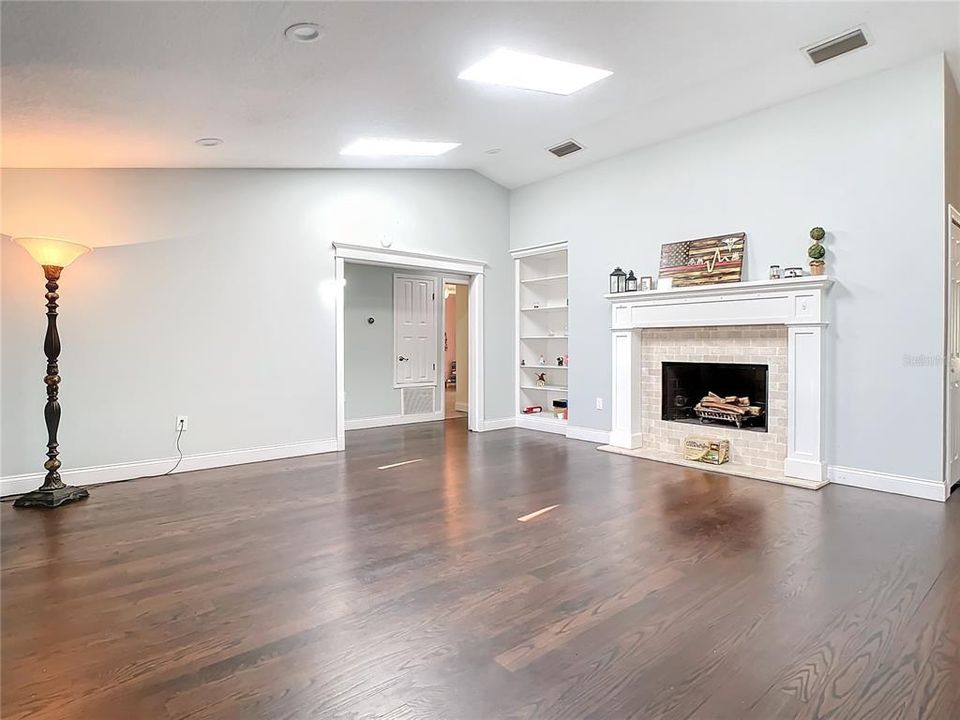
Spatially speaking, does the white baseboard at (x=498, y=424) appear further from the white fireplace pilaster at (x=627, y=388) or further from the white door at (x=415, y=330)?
the white fireplace pilaster at (x=627, y=388)

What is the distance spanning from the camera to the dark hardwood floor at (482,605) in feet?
5.68

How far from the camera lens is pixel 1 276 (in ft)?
13.2

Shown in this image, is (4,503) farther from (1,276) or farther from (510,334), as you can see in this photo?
(510,334)

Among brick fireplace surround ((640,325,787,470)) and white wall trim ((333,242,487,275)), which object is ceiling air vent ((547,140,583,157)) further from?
brick fireplace surround ((640,325,787,470))

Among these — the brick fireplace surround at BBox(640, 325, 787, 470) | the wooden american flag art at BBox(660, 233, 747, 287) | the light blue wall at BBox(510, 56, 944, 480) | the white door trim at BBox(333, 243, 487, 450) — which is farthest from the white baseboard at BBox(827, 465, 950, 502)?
the white door trim at BBox(333, 243, 487, 450)

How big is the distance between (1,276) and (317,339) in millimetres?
2406

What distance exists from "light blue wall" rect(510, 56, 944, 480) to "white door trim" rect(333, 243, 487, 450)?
2.43 meters

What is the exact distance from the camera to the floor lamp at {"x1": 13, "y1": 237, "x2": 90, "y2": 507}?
379 centimetres

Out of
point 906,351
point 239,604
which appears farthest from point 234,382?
point 906,351

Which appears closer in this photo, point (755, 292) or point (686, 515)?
point (686, 515)

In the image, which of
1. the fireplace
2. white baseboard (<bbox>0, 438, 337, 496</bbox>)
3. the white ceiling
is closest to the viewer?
the white ceiling

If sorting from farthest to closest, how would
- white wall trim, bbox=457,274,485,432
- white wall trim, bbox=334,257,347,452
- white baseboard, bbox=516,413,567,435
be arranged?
white wall trim, bbox=457,274,485,432 → white baseboard, bbox=516,413,567,435 → white wall trim, bbox=334,257,347,452

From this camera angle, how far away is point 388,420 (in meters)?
7.77

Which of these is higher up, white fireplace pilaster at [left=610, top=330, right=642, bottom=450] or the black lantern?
the black lantern
